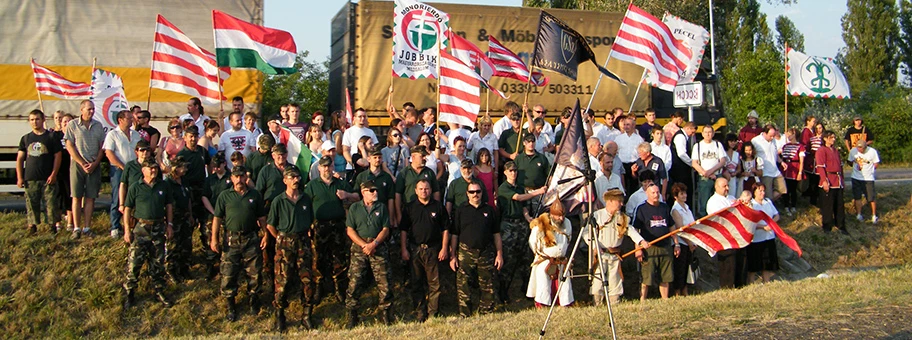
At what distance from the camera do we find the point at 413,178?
10.8 metres

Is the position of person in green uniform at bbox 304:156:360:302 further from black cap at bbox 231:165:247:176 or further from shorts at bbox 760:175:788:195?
shorts at bbox 760:175:788:195

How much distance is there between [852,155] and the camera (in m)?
16.3

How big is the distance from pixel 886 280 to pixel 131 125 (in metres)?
10.2

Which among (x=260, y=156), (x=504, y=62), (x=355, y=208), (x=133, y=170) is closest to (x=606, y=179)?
(x=504, y=62)


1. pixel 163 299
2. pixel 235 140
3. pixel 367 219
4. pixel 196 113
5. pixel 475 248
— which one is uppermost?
pixel 196 113

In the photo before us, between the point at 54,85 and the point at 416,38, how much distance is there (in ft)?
20.0

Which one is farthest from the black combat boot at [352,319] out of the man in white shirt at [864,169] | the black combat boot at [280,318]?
the man in white shirt at [864,169]

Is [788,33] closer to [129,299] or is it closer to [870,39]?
[870,39]

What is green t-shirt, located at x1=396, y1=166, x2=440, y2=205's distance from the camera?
10711mm

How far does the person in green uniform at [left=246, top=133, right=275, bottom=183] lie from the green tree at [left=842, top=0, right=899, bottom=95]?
43.9 meters

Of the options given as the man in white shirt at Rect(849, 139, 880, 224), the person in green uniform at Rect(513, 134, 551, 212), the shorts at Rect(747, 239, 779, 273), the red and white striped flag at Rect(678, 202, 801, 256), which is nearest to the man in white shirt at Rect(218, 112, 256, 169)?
the person in green uniform at Rect(513, 134, 551, 212)

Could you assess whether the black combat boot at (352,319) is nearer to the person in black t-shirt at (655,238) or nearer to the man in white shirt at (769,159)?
the person in black t-shirt at (655,238)

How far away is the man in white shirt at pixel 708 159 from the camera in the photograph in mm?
13484

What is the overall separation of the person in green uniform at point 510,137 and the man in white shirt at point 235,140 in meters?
3.64
